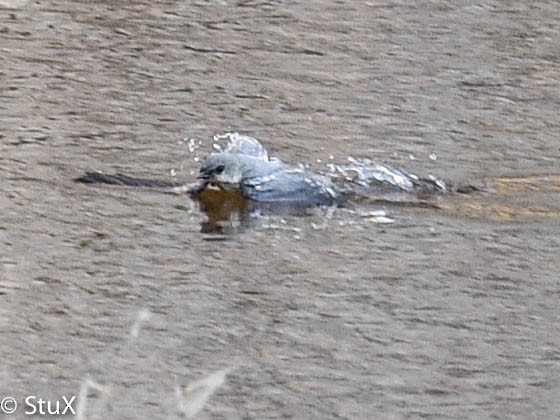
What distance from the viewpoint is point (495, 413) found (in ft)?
11.2

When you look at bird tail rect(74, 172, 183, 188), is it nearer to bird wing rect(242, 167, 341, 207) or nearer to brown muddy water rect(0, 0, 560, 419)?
brown muddy water rect(0, 0, 560, 419)

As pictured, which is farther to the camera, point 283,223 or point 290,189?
point 290,189

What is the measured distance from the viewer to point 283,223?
4.67 metres

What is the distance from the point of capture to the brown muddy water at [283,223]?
3.57m

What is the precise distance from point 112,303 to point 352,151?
1.46 meters

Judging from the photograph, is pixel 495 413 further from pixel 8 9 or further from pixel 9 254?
pixel 8 9

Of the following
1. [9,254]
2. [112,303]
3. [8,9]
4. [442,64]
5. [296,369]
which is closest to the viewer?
[296,369]

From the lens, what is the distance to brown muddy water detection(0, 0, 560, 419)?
3568mm

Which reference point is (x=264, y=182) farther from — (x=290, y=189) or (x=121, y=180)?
(x=121, y=180)

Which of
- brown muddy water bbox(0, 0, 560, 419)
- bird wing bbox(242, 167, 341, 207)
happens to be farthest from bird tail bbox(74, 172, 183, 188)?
bird wing bbox(242, 167, 341, 207)

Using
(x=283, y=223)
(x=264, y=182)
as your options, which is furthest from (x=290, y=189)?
(x=283, y=223)

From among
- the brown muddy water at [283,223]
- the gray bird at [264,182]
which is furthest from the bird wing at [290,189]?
the brown muddy water at [283,223]

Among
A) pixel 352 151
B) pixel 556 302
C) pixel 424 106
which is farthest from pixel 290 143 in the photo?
pixel 556 302

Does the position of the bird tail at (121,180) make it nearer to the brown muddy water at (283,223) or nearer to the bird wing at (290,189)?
the brown muddy water at (283,223)
